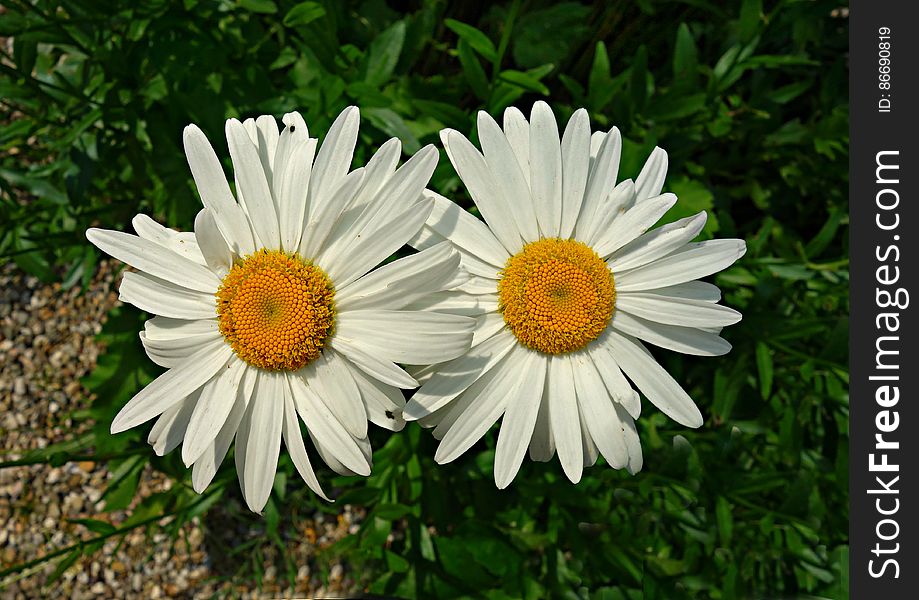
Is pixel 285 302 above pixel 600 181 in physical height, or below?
below

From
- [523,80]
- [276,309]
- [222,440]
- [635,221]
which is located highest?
[523,80]

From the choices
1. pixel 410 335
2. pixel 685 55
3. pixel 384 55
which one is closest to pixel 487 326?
pixel 410 335

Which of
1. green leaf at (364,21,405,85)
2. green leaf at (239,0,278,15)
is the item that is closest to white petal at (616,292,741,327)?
green leaf at (364,21,405,85)

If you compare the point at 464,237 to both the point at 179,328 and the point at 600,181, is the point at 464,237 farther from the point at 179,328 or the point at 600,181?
the point at 179,328

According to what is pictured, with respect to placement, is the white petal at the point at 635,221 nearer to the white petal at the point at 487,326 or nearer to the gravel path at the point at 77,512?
the white petal at the point at 487,326

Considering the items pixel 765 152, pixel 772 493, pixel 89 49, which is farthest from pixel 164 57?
pixel 772 493

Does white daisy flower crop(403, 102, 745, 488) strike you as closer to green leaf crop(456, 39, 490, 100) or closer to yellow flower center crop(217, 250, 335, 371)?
yellow flower center crop(217, 250, 335, 371)

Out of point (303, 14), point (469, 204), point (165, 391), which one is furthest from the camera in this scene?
point (469, 204)
